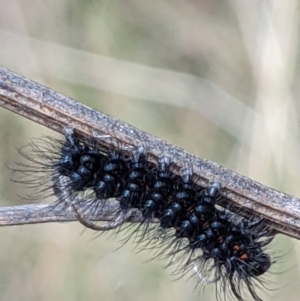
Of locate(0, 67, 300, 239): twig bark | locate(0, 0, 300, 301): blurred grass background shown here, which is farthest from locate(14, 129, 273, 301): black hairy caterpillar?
locate(0, 0, 300, 301): blurred grass background

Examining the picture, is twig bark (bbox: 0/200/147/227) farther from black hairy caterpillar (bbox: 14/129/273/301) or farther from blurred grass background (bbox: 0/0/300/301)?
blurred grass background (bbox: 0/0/300/301)

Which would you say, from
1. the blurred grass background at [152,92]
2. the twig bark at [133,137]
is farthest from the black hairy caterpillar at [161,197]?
the blurred grass background at [152,92]

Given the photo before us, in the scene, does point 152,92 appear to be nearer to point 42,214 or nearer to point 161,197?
point 161,197

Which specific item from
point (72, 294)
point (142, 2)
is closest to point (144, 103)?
point (142, 2)

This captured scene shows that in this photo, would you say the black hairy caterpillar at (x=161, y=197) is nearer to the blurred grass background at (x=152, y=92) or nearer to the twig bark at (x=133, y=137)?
the twig bark at (x=133, y=137)

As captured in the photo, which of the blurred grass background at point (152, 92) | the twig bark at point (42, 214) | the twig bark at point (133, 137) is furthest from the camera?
the blurred grass background at point (152, 92)
